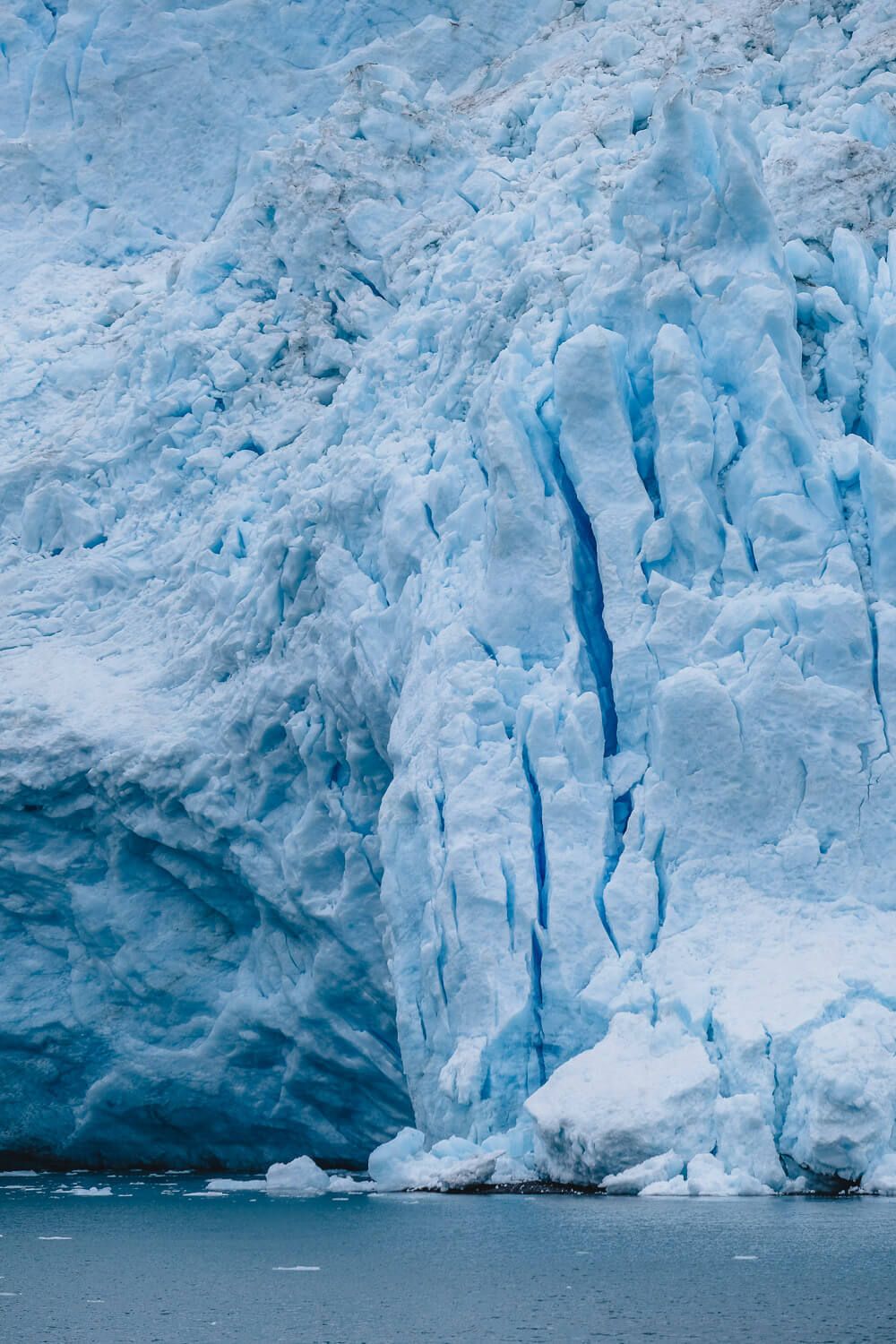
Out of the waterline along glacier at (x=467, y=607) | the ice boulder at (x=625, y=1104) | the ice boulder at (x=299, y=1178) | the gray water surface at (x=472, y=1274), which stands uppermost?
the waterline along glacier at (x=467, y=607)

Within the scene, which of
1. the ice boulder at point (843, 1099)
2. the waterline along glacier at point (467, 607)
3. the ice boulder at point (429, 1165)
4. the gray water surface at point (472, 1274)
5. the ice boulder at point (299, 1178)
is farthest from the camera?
the ice boulder at point (299, 1178)

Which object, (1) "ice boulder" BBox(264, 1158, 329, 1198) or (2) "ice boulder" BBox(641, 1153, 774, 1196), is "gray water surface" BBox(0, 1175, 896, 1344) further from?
(1) "ice boulder" BBox(264, 1158, 329, 1198)

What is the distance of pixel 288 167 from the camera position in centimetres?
1792

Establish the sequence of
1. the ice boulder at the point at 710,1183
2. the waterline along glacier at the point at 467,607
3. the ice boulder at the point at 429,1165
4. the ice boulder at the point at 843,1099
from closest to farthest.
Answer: the ice boulder at the point at 843,1099
the ice boulder at the point at 710,1183
the ice boulder at the point at 429,1165
the waterline along glacier at the point at 467,607

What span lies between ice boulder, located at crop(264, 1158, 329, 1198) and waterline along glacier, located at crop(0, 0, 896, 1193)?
114cm

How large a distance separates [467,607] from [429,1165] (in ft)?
14.2

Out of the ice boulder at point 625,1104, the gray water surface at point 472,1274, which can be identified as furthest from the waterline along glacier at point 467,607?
the gray water surface at point 472,1274

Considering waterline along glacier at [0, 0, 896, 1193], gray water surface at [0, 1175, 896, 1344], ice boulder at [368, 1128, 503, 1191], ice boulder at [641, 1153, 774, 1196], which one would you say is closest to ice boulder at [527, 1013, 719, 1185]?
waterline along glacier at [0, 0, 896, 1193]

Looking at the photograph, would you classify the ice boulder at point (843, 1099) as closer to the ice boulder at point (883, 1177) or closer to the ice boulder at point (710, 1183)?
the ice boulder at point (883, 1177)

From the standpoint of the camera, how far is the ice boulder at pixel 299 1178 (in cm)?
1359

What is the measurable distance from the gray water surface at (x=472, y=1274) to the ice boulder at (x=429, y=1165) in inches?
9.6

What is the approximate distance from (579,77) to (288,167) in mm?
3113

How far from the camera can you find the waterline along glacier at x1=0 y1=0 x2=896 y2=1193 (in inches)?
475

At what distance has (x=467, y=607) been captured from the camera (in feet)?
45.2
